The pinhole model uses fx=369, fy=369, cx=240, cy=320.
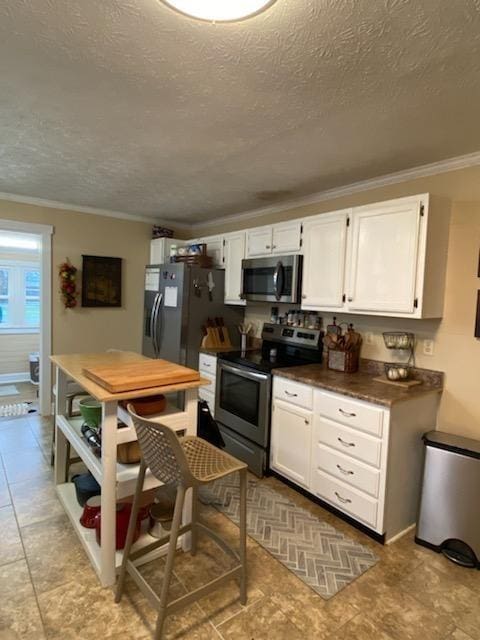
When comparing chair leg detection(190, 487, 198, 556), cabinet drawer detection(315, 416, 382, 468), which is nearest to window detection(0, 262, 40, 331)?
chair leg detection(190, 487, 198, 556)

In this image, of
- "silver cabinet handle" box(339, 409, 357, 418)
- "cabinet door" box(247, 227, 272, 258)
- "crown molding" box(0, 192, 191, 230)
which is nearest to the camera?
"silver cabinet handle" box(339, 409, 357, 418)

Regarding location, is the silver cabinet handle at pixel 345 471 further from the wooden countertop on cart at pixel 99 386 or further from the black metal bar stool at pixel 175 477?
the wooden countertop on cart at pixel 99 386

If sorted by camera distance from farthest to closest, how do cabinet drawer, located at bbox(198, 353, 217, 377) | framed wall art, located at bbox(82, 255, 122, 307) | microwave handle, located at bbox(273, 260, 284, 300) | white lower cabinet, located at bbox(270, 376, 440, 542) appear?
framed wall art, located at bbox(82, 255, 122, 307), cabinet drawer, located at bbox(198, 353, 217, 377), microwave handle, located at bbox(273, 260, 284, 300), white lower cabinet, located at bbox(270, 376, 440, 542)

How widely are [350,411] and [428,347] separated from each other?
796mm

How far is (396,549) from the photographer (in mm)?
2258

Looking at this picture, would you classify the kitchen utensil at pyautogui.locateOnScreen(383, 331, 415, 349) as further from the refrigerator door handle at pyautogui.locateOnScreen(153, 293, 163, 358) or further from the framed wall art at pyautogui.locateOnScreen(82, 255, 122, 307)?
the framed wall art at pyautogui.locateOnScreen(82, 255, 122, 307)

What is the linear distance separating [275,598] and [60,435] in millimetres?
1811

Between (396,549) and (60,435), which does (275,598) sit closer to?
(396,549)

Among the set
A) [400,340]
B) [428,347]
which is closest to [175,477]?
[400,340]

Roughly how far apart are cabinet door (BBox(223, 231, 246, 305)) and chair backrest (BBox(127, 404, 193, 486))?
2394 millimetres

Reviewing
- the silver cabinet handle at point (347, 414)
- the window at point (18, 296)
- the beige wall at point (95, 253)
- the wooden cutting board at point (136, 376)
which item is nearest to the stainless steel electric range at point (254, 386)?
the silver cabinet handle at point (347, 414)

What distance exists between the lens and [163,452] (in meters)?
1.54

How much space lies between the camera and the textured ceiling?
1.33 metres

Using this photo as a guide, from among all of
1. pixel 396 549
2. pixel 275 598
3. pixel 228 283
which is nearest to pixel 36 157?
pixel 228 283
